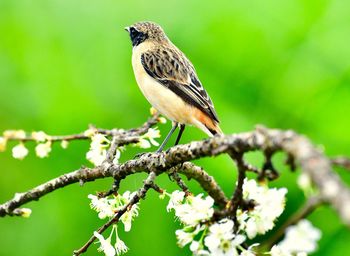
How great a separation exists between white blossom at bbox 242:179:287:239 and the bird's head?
2.33 m

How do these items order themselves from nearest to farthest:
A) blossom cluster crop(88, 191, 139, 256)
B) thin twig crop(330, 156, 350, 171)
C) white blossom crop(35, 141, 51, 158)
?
thin twig crop(330, 156, 350, 171) < blossom cluster crop(88, 191, 139, 256) < white blossom crop(35, 141, 51, 158)

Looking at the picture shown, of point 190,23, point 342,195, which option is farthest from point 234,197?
point 190,23

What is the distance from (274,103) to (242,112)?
195mm

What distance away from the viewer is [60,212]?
4.75m

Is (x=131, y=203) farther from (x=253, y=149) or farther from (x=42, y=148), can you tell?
(x=253, y=149)

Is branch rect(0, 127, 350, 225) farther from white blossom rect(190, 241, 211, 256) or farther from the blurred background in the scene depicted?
the blurred background

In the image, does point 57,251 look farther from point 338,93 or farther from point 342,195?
point 342,195

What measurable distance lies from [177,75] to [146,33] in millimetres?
499

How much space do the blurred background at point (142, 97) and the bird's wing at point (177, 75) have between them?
53cm

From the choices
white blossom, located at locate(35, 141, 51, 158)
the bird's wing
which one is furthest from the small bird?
white blossom, located at locate(35, 141, 51, 158)

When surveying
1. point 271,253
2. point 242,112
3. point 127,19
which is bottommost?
point 271,253

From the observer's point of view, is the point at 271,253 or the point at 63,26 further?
the point at 63,26

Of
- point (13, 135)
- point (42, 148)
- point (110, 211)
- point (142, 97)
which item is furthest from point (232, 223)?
point (142, 97)

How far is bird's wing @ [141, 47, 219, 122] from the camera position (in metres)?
3.61
